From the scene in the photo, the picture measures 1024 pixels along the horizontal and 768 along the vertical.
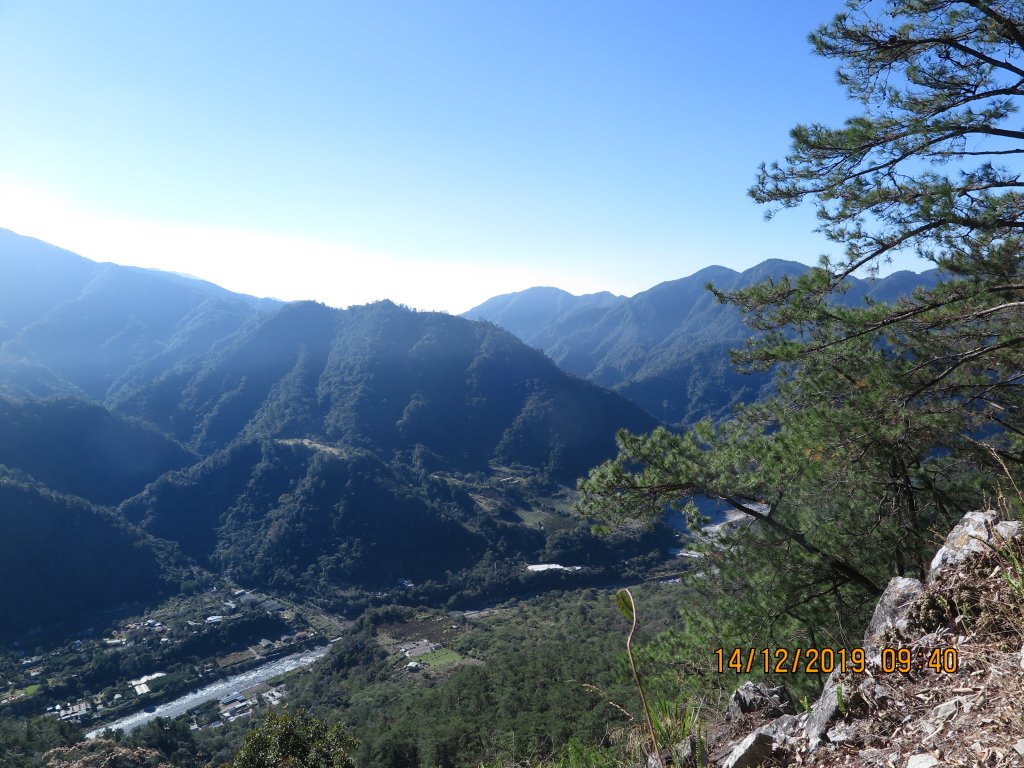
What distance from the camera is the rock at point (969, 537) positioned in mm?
3287

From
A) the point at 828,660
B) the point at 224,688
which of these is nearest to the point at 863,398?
the point at 828,660

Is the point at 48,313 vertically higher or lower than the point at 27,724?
higher

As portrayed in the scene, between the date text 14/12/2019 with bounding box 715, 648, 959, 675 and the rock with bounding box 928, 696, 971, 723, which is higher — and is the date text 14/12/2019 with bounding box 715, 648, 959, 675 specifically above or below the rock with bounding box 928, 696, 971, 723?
below

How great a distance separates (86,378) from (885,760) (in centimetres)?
18933

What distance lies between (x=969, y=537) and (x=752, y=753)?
6.00 ft

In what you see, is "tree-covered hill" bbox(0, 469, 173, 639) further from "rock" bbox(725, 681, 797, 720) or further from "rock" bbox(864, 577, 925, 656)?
"rock" bbox(864, 577, 925, 656)

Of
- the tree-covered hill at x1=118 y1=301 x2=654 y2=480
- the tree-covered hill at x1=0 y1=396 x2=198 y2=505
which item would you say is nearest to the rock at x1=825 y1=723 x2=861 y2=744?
the tree-covered hill at x1=118 y1=301 x2=654 y2=480

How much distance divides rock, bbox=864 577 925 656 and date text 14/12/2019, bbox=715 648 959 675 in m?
0.11

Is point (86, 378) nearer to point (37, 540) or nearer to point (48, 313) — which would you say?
point (48, 313)

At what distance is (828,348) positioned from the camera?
6242mm

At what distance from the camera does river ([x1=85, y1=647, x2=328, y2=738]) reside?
43.9m

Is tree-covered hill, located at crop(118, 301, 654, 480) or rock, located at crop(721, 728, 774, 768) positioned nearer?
rock, located at crop(721, 728, 774, 768)

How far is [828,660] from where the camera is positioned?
15.6 feet

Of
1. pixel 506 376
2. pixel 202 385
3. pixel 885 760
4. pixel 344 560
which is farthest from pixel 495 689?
pixel 202 385
